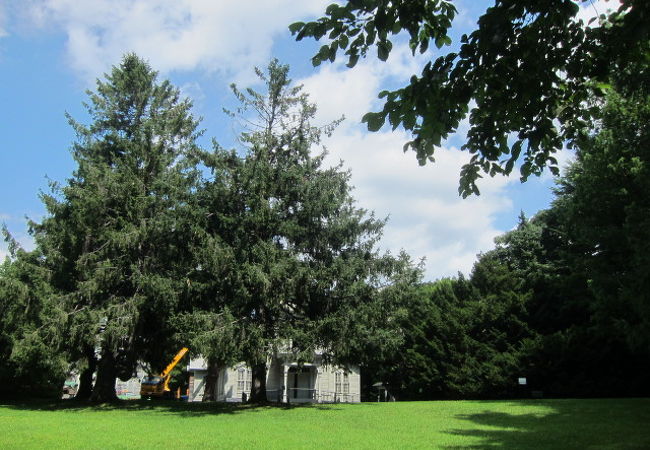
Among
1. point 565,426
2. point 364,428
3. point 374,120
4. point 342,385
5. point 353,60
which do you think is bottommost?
point 364,428

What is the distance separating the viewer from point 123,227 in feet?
75.1

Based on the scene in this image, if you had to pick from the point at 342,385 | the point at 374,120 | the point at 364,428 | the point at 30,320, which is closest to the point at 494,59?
the point at 374,120

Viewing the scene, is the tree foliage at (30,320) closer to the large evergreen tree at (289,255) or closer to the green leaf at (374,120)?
the large evergreen tree at (289,255)

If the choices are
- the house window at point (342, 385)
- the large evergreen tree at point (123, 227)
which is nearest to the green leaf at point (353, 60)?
the large evergreen tree at point (123, 227)

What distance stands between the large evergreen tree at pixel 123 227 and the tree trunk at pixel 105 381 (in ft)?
0.16

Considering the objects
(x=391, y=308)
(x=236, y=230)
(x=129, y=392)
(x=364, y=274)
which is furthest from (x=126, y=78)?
(x=129, y=392)

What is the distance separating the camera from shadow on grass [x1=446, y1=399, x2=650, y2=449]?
439 inches

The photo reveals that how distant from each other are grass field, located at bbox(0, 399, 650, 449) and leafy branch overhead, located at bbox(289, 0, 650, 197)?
7831 mm

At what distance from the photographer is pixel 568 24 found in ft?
17.3

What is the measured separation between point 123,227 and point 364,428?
47.1ft

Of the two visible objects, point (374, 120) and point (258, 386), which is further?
point (258, 386)

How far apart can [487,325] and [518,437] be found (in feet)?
65.9

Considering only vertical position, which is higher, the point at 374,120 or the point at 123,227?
the point at 123,227

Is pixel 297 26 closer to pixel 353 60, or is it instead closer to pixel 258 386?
pixel 353 60
